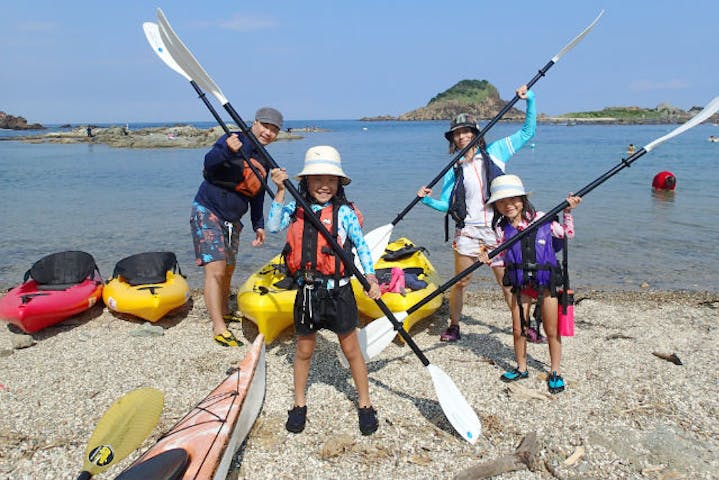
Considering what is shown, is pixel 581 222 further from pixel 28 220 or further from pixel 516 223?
pixel 28 220

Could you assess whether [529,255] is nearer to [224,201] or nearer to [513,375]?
[513,375]

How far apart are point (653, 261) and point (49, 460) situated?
8.61 metres

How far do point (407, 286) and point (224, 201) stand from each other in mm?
2059

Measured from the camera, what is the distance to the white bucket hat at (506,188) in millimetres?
3717

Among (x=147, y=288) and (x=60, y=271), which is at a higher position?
(x=60, y=271)

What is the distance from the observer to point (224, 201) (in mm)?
4516

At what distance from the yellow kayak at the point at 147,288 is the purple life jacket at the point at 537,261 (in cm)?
350

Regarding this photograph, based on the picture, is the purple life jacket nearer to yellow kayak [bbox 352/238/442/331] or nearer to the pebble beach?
the pebble beach

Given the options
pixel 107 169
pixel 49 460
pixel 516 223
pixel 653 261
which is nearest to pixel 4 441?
pixel 49 460

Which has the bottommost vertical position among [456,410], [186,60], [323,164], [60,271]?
[456,410]

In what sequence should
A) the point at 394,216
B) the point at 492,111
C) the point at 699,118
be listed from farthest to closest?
the point at 492,111 → the point at 394,216 → the point at 699,118

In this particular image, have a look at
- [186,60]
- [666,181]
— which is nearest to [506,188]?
[186,60]

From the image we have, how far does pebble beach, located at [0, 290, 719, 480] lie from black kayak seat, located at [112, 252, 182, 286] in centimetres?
45

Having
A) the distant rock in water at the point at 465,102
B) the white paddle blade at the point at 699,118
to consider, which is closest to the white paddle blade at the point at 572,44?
the white paddle blade at the point at 699,118
